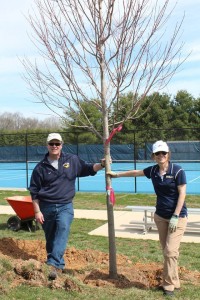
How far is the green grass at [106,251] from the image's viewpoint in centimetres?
500

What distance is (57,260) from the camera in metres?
5.68

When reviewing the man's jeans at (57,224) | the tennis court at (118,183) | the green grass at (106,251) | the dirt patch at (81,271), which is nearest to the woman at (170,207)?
the green grass at (106,251)

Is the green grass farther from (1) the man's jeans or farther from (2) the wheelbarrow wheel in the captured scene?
(1) the man's jeans

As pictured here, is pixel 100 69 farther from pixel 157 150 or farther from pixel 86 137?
pixel 86 137

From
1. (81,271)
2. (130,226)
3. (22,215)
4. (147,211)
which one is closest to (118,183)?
(130,226)

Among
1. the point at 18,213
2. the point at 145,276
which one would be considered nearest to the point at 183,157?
the point at 18,213

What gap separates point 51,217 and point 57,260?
56 centimetres

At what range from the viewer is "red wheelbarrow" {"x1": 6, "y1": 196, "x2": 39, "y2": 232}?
9.14m

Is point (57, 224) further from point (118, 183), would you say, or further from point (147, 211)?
point (118, 183)

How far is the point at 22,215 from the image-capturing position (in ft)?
30.6

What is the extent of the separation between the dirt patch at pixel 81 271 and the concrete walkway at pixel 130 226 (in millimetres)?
2049

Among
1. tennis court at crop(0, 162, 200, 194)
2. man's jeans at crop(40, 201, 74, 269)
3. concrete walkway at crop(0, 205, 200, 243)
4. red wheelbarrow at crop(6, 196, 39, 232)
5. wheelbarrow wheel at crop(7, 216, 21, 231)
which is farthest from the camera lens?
tennis court at crop(0, 162, 200, 194)

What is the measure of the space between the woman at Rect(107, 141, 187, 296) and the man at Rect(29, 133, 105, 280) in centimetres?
86

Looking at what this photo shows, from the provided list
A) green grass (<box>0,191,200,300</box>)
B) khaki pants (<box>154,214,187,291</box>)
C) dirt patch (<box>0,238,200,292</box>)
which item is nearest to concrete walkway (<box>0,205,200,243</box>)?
green grass (<box>0,191,200,300</box>)
